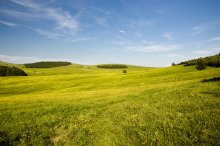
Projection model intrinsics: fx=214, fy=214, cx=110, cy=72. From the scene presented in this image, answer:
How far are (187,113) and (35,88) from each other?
236ft

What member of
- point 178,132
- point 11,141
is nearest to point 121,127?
point 178,132

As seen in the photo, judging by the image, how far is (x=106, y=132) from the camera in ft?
49.5

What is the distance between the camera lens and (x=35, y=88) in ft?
261

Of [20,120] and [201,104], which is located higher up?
[201,104]

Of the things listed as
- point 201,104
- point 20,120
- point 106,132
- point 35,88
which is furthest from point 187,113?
point 35,88

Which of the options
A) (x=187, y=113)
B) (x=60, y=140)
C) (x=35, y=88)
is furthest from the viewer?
(x=35, y=88)

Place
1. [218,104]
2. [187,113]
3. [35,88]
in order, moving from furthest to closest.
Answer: [35,88], [218,104], [187,113]

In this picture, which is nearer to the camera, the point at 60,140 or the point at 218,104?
the point at 60,140

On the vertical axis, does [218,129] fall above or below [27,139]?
above

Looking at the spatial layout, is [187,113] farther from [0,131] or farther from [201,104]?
[0,131]

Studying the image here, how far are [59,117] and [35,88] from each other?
64086 millimetres

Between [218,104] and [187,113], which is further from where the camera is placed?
[218,104]

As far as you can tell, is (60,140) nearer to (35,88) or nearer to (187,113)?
(187,113)

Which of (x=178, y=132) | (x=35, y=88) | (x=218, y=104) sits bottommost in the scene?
(x=35, y=88)
